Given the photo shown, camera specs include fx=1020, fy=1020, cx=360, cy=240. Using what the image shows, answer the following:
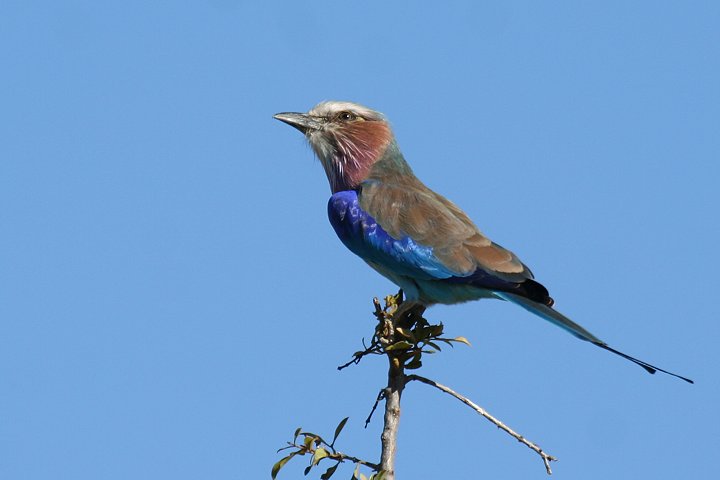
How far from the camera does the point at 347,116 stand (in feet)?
26.3

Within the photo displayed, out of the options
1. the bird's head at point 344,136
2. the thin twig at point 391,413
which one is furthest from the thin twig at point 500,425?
the bird's head at point 344,136

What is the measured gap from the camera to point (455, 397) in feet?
14.7

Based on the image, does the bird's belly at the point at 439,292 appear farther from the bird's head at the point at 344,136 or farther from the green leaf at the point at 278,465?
the green leaf at the point at 278,465

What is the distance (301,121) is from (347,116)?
366mm

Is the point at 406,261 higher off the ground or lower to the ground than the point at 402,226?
lower

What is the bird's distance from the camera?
6230 millimetres

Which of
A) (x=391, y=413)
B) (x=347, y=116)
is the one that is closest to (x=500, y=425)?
(x=391, y=413)

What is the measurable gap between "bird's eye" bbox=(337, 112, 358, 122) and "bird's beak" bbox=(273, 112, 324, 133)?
152 millimetres

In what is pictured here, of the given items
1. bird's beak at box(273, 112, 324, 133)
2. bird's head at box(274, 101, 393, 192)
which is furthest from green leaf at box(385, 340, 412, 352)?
Answer: bird's beak at box(273, 112, 324, 133)

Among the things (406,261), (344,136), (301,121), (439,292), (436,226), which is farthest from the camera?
(301,121)

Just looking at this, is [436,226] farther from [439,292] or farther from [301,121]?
[301,121]

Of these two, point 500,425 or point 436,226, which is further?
point 436,226

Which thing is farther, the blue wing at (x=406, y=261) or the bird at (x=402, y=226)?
the blue wing at (x=406, y=261)

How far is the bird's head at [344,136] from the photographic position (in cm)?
775
